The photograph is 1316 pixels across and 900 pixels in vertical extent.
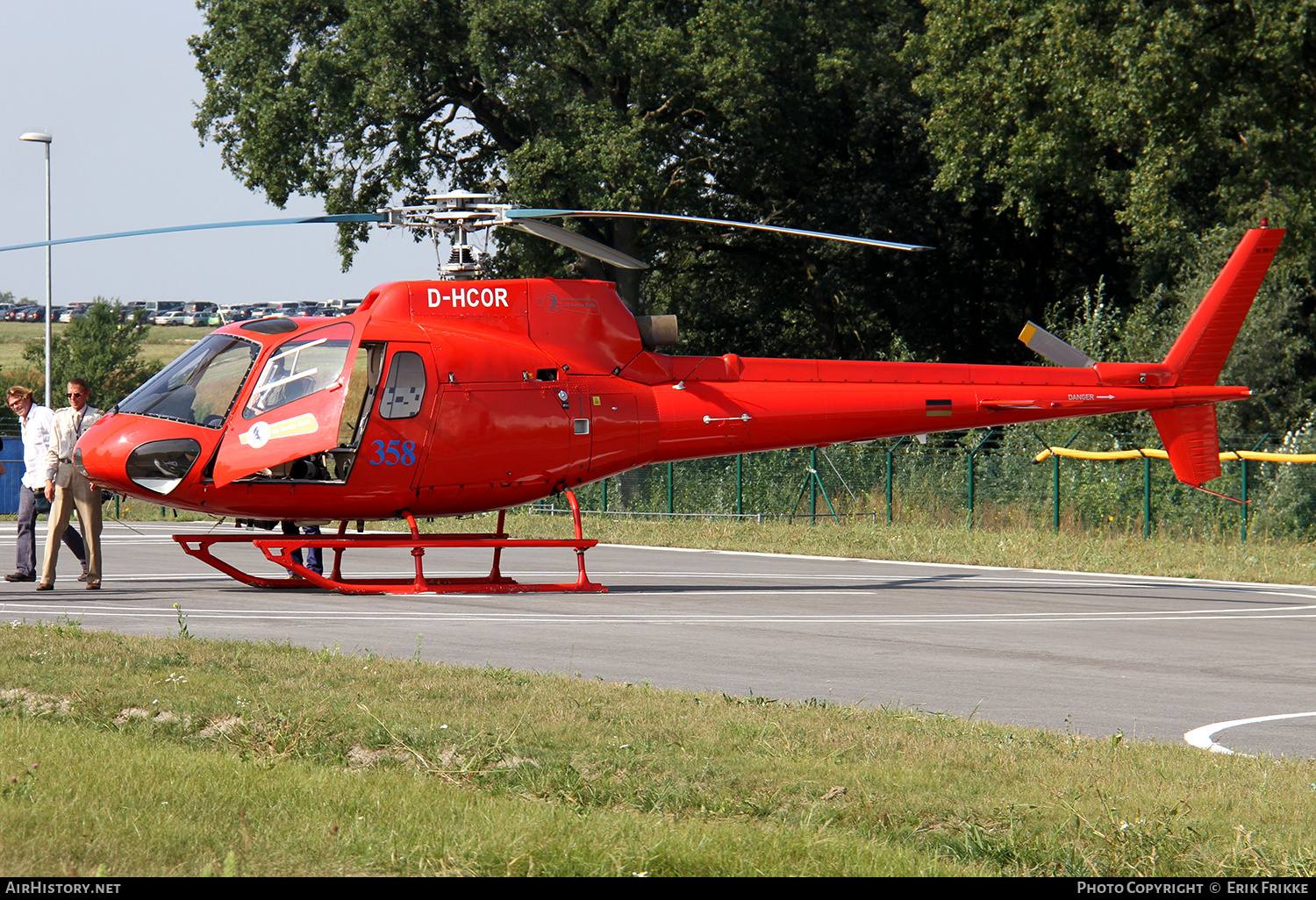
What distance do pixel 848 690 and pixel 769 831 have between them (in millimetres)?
3674

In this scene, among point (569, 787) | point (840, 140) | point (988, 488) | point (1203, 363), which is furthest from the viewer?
point (840, 140)

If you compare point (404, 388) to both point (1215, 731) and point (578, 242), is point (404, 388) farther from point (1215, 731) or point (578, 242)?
point (1215, 731)

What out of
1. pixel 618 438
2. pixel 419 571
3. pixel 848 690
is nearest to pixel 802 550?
pixel 618 438

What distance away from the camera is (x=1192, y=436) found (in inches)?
629

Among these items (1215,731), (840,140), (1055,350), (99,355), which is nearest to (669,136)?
(840,140)

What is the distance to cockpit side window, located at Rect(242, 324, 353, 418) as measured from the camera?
13.3m

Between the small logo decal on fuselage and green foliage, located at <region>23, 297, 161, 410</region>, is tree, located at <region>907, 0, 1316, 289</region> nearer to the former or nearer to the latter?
the small logo decal on fuselage

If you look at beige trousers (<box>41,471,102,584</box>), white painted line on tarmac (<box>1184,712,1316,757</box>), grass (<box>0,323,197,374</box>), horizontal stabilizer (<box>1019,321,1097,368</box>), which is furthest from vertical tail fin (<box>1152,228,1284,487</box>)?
grass (<box>0,323,197,374</box>)

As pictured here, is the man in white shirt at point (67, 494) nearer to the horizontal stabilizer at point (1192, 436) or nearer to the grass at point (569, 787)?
the grass at point (569, 787)

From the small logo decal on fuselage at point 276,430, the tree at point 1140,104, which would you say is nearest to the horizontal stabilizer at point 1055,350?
the small logo decal on fuselage at point 276,430

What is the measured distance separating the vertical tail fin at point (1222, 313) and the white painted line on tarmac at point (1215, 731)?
8519 mm

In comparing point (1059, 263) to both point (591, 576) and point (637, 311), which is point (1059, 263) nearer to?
point (637, 311)

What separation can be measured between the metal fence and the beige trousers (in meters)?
16.8

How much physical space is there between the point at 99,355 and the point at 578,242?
49545mm
